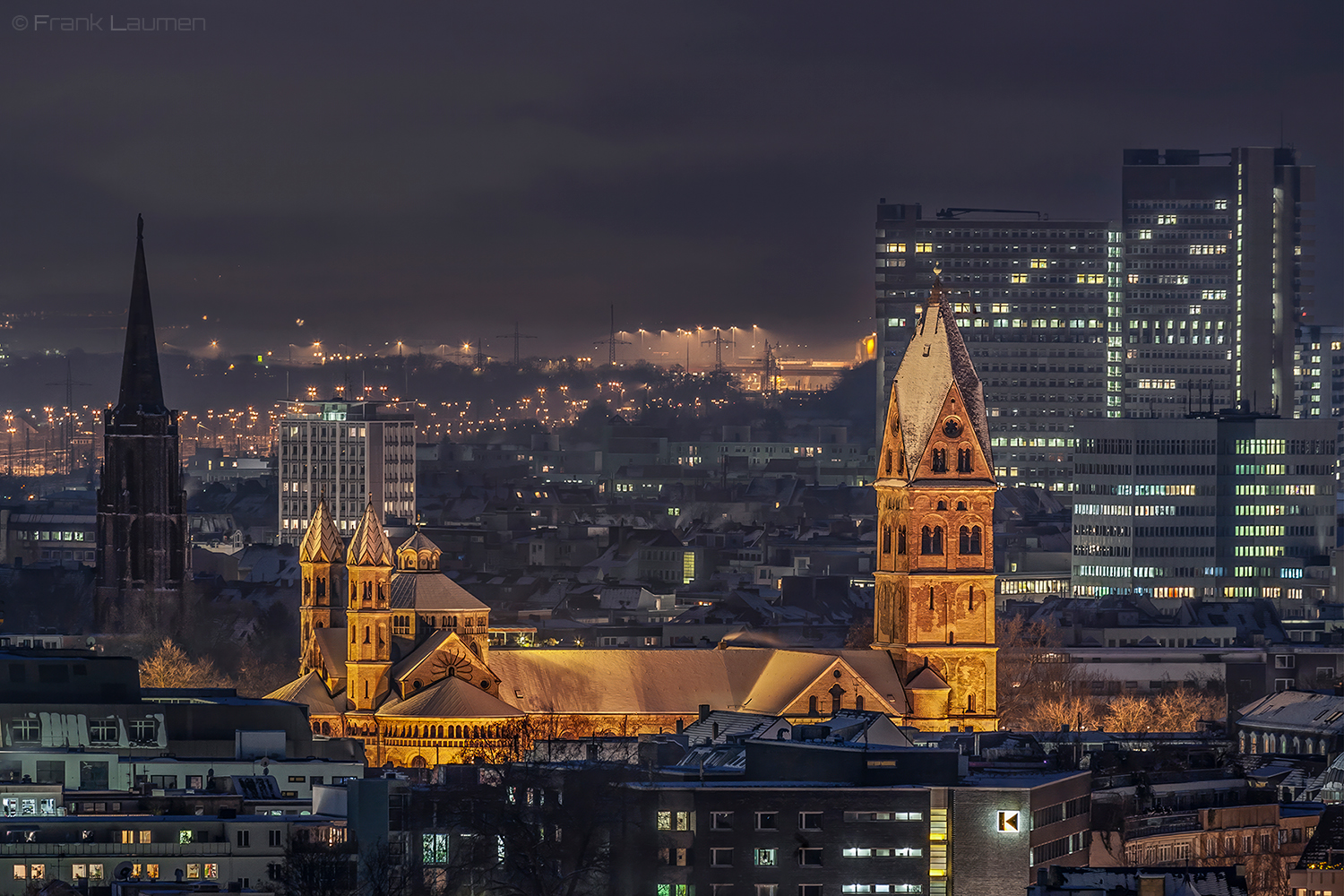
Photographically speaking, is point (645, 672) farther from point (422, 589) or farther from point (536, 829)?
point (536, 829)

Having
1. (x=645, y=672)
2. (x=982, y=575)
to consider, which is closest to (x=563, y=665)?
(x=645, y=672)

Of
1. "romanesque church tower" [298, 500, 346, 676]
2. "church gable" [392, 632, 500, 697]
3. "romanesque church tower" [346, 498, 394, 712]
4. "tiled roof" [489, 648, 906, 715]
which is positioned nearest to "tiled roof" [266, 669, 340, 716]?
"romanesque church tower" [346, 498, 394, 712]

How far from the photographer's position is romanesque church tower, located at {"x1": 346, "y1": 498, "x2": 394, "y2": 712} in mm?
157875

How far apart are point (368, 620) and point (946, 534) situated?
891 inches

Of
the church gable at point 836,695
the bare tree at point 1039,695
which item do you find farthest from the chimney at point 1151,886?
the bare tree at point 1039,695

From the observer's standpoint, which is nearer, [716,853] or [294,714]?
[716,853]

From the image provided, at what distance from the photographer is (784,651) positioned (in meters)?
164

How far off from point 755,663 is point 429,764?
56.1 ft

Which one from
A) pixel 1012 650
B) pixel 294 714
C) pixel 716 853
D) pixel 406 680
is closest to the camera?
pixel 716 853

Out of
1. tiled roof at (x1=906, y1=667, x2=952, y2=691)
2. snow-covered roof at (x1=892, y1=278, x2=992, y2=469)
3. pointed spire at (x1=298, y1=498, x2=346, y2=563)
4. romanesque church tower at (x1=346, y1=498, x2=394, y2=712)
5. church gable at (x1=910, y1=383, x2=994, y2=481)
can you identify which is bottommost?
tiled roof at (x1=906, y1=667, x2=952, y2=691)

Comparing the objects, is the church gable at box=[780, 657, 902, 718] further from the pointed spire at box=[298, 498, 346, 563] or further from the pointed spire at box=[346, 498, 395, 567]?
the pointed spire at box=[298, 498, 346, 563]

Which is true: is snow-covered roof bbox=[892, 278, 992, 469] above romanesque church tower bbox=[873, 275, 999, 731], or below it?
above

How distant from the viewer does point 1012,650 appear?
19988cm

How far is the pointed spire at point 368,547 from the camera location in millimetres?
159125
